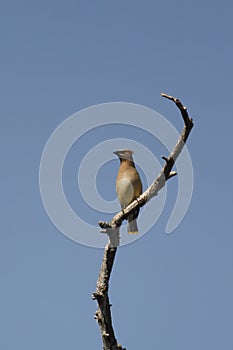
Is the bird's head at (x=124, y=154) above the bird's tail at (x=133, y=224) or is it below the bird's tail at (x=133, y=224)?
above

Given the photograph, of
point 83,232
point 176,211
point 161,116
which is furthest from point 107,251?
point 161,116

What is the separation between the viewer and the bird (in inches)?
549

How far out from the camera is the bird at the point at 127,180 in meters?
13.9

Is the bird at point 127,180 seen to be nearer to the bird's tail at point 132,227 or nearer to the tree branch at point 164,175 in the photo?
the bird's tail at point 132,227

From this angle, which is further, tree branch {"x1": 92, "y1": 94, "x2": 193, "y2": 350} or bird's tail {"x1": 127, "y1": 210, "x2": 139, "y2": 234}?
bird's tail {"x1": 127, "y1": 210, "x2": 139, "y2": 234}

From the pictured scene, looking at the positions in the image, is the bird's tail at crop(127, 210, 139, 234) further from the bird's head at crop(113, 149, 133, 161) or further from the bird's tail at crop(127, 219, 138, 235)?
the bird's head at crop(113, 149, 133, 161)

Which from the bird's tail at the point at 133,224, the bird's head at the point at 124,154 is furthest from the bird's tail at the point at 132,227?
the bird's head at the point at 124,154

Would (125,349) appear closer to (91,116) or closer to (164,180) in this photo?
(164,180)

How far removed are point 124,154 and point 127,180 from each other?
60cm

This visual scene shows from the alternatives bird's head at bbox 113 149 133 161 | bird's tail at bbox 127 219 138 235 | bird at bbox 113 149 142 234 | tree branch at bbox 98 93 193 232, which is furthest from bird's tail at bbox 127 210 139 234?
bird's head at bbox 113 149 133 161

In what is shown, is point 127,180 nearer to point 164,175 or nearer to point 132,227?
point 132,227

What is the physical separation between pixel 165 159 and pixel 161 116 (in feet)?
5.20

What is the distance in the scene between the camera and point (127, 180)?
14250 millimetres

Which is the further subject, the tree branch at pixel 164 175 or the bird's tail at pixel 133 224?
the bird's tail at pixel 133 224
